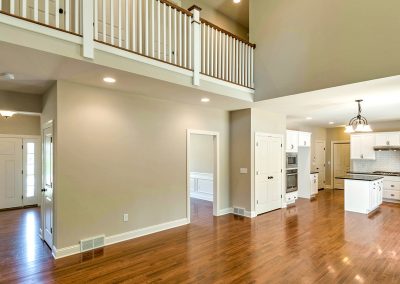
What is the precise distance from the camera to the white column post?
292cm

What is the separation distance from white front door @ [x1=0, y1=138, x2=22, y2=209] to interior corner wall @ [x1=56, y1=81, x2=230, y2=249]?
4.23 metres

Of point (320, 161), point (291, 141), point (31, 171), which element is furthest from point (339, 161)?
point (31, 171)

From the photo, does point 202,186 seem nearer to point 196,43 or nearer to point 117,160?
point 117,160

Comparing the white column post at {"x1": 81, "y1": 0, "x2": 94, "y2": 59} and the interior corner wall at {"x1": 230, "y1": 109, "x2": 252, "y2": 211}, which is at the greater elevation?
the white column post at {"x1": 81, "y1": 0, "x2": 94, "y2": 59}

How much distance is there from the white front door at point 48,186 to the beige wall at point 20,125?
3.25 metres

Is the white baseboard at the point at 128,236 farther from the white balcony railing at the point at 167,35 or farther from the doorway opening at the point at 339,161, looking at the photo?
the doorway opening at the point at 339,161

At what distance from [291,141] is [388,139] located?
11.3 ft

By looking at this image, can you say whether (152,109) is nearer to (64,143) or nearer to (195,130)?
(195,130)

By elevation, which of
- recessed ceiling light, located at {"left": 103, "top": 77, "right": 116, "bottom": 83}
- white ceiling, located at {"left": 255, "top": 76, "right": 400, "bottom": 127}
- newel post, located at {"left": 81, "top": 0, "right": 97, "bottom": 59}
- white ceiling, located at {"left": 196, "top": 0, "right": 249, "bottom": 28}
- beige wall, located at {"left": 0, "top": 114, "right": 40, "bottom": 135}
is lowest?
beige wall, located at {"left": 0, "top": 114, "right": 40, "bottom": 135}

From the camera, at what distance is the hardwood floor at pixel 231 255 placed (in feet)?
10.4

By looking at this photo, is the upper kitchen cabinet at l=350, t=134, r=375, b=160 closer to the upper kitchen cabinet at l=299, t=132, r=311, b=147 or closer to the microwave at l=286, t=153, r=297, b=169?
the upper kitchen cabinet at l=299, t=132, r=311, b=147

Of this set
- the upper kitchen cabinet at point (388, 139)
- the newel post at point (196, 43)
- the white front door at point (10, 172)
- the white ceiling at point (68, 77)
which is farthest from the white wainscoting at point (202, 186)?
the upper kitchen cabinet at point (388, 139)

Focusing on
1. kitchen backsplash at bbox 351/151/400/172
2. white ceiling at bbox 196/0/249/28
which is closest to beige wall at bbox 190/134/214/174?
white ceiling at bbox 196/0/249/28

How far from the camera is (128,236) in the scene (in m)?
4.49
